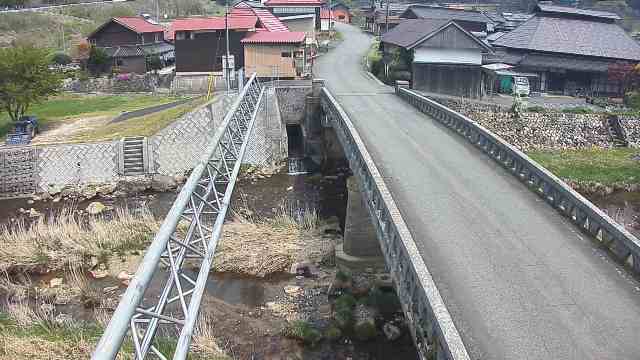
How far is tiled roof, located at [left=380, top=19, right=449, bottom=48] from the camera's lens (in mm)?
37450

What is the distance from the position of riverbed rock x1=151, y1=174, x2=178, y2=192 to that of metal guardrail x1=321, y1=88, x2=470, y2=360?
47.8 ft

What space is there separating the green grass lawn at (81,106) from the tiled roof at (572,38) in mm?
25871

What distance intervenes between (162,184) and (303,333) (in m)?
15.2

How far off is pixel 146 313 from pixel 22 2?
7946 cm

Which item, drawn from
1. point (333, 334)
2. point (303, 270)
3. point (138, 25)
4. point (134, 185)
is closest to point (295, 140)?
point (134, 185)

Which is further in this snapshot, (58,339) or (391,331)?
(391,331)

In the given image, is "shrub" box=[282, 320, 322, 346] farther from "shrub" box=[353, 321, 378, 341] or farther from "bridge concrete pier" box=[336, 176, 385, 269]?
"bridge concrete pier" box=[336, 176, 385, 269]

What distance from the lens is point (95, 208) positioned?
2536 centimetres

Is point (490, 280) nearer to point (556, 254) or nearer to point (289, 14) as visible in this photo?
point (556, 254)

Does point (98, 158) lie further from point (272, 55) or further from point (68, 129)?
point (272, 55)

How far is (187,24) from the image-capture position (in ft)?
129

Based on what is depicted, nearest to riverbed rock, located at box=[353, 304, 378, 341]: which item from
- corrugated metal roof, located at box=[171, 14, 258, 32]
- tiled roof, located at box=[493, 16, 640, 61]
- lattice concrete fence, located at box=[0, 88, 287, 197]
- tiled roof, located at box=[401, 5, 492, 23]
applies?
lattice concrete fence, located at box=[0, 88, 287, 197]

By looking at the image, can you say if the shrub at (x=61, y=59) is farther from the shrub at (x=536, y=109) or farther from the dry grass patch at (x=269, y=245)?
the shrub at (x=536, y=109)

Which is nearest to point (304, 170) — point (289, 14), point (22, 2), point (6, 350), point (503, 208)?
point (503, 208)
